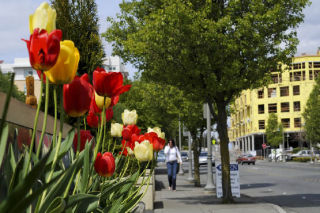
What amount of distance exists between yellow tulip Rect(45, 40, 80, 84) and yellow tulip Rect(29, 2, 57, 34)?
139mm

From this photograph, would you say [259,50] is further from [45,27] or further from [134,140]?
[45,27]

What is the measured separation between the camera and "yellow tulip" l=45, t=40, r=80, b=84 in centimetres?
163

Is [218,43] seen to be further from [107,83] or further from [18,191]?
[18,191]

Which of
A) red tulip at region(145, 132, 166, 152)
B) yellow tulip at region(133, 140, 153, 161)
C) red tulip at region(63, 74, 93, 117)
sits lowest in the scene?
yellow tulip at region(133, 140, 153, 161)

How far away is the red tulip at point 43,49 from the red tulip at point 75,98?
399 millimetres

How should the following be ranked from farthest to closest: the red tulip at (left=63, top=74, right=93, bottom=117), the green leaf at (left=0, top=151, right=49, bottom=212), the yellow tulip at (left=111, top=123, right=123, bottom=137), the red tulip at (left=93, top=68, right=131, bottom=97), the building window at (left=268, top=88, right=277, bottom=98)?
the building window at (left=268, top=88, right=277, bottom=98), the yellow tulip at (left=111, top=123, right=123, bottom=137), the red tulip at (left=93, top=68, right=131, bottom=97), the red tulip at (left=63, top=74, right=93, bottom=117), the green leaf at (left=0, top=151, right=49, bottom=212)

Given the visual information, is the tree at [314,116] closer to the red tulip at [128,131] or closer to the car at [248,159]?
the car at [248,159]

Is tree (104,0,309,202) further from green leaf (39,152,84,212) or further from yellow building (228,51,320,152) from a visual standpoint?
yellow building (228,51,320,152)

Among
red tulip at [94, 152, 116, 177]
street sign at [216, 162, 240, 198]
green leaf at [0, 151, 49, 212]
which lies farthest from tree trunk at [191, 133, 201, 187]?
A: green leaf at [0, 151, 49, 212]

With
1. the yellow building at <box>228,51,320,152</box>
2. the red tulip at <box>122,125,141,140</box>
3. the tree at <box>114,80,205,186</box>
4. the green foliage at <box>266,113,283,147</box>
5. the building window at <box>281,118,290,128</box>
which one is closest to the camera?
the red tulip at <box>122,125,141,140</box>

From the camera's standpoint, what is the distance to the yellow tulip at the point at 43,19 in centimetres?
149

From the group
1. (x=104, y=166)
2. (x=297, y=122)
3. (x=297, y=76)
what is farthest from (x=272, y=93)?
(x=104, y=166)

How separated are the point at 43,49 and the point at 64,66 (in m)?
0.21

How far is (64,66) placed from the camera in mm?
1634
